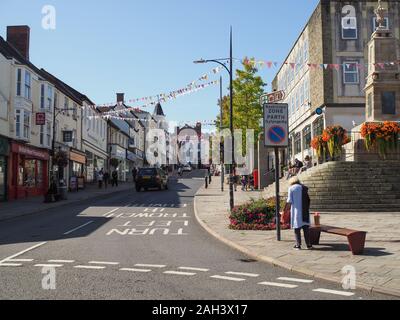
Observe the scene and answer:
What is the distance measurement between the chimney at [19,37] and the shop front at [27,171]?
857 cm

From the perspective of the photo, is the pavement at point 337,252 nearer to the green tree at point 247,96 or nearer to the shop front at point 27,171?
the shop front at point 27,171

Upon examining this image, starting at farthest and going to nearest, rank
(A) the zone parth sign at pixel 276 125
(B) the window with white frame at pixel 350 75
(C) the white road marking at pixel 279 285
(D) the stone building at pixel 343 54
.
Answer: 1. (B) the window with white frame at pixel 350 75
2. (D) the stone building at pixel 343 54
3. (A) the zone parth sign at pixel 276 125
4. (C) the white road marking at pixel 279 285

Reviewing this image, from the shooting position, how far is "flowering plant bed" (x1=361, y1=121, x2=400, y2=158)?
20.1 metres

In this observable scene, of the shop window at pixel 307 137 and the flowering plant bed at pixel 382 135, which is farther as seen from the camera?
the shop window at pixel 307 137

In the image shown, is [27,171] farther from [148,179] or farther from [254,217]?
[254,217]

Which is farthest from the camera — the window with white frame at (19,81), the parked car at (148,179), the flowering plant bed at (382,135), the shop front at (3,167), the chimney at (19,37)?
the parked car at (148,179)

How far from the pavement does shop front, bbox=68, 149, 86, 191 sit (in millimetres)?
24894

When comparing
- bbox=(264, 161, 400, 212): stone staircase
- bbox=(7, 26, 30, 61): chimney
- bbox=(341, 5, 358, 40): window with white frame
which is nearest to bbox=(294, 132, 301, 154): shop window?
bbox=(341, 5, 358, 40): window with white frame

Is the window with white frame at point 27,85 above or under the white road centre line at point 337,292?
above

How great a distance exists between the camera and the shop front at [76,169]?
39.0 meters

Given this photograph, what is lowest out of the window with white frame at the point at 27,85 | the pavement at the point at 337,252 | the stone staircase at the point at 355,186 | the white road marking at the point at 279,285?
the white road marking at the point at 279,285

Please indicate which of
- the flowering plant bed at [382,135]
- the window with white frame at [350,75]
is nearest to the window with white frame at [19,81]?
the flowering plant bed at [382,135]

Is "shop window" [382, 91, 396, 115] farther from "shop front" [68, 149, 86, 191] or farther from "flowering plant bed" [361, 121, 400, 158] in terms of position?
"shop front" [68, 149, 86, 191]
